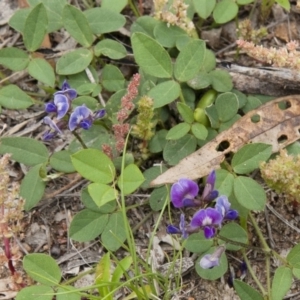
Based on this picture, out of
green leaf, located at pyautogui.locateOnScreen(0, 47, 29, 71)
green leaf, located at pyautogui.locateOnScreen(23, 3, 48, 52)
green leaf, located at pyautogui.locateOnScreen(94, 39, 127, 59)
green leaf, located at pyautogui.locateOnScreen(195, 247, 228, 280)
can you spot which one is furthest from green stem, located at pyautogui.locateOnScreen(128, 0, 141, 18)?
green leaf, located at pyautogui.locateOnScreen(195, 247, 228, 280)

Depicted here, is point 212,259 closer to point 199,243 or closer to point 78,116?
point 199,243

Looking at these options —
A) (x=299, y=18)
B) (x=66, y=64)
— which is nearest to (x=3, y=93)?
(x=66, y=64)

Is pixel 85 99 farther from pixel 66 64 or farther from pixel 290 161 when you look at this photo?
pixel 290 161

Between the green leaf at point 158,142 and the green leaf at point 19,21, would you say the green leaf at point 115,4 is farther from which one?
the green leaf at point 158,142

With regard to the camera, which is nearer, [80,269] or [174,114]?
[80,269]

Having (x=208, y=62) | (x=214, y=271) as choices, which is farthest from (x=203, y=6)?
(x=214, y=271)

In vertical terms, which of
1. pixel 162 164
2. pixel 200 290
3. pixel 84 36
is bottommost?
pixel 200 290

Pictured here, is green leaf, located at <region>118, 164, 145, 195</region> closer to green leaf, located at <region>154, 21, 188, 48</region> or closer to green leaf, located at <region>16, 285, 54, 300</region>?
green leaf, located at <region>16, 285, 54, 300</region>

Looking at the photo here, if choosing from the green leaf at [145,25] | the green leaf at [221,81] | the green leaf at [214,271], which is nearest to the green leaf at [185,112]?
the green leaf at [221,81]
